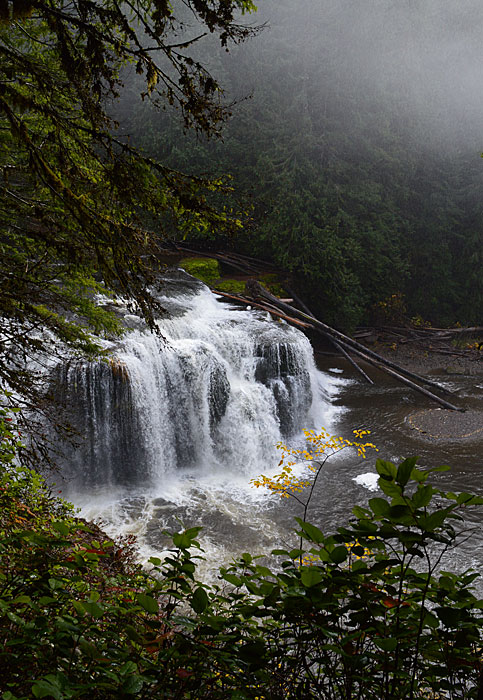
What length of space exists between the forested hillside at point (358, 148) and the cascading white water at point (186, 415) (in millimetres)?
6024

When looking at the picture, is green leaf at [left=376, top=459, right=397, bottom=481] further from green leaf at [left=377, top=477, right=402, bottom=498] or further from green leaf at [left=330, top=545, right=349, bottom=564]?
green leaf at [left=330, top=545, right=349, bottom=564]

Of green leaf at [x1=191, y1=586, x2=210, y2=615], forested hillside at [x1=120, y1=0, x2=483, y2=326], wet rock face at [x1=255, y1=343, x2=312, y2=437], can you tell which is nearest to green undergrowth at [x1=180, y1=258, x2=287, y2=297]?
forested hillside at [x1=120, y1=0, x2=483, y2=326]

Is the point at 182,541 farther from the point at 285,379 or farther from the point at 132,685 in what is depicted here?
the point at 285,379

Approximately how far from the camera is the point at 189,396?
388 inches

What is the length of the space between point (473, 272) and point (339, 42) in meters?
12.3

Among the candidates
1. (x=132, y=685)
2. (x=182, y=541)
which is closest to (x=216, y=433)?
(x=182, y=541)

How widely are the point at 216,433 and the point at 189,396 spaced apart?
1105 millimetres

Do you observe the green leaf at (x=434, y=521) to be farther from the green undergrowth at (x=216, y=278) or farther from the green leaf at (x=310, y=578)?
the green undergrowth at (x=216, y=278)

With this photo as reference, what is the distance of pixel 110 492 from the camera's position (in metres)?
8.48

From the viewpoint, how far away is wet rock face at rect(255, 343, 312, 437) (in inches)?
441

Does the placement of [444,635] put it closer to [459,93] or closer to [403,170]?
[403,170]

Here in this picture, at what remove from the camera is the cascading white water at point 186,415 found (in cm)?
813

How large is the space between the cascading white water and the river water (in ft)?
0.08

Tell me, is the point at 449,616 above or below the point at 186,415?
above
